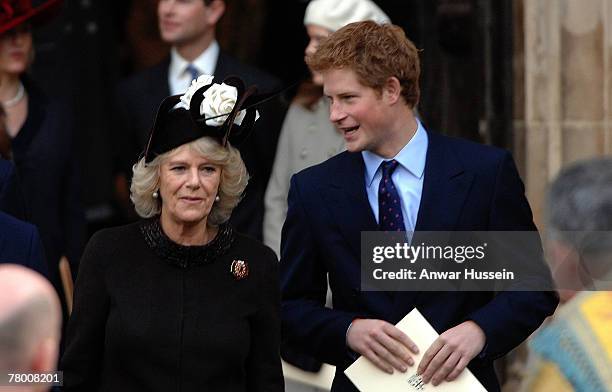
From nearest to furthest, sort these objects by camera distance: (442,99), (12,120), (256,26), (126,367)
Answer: (126,367) < (12,120) < (442,99) < (256,26)

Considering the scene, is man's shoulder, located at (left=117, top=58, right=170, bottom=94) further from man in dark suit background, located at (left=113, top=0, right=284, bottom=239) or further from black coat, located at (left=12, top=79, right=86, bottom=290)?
black coat, located at (left=12, top=79, right=86, bottom=290)

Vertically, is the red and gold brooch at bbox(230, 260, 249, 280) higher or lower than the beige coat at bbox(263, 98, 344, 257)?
lower

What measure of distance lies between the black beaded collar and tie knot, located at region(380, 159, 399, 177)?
0.52 metres

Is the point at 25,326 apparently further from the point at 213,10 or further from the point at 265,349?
the point at 213,10

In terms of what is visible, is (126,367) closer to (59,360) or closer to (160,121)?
(59,360)

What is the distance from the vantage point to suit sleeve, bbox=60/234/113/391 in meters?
5.04

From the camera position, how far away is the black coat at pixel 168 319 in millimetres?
5027

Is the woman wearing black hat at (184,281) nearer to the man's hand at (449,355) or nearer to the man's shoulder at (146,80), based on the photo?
the man's hand at (449,355)

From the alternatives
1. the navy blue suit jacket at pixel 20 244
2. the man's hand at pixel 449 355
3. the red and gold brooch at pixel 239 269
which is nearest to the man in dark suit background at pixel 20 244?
the navy blue suit jacket at pixel 20 244

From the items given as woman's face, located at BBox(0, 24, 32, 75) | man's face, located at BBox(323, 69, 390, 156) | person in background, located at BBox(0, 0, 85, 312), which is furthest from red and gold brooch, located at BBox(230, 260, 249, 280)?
woman's face, located at BBox(0, 24, 32, 75)

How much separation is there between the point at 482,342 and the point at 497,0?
10.6 feet

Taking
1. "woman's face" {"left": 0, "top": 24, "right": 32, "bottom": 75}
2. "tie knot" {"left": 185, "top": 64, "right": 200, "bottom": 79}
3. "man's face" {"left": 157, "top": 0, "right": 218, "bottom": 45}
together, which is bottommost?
"tie knot" {"left": 185, "top": 64, "right": 200, "bottom": 79}

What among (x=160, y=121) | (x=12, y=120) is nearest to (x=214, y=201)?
(x=160, y=121)

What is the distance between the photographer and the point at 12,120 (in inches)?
281
